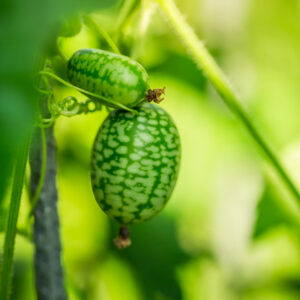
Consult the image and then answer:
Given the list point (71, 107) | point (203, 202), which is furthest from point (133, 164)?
point (203, 202)

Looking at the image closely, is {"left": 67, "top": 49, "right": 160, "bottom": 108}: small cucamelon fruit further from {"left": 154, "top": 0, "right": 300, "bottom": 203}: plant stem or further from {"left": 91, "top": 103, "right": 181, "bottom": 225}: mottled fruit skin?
{"left": 154, "top": 0, "right": 300, "bottom": 203}: plant stem

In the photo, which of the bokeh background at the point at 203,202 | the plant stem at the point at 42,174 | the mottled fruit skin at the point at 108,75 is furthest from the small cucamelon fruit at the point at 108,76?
Answer: the bokeh background at the point at 203,202

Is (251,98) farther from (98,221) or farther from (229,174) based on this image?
(98,221)

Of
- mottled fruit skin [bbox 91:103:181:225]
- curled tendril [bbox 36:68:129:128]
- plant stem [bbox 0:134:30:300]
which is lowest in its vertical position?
plant stem [bbox 0:134:30:300]

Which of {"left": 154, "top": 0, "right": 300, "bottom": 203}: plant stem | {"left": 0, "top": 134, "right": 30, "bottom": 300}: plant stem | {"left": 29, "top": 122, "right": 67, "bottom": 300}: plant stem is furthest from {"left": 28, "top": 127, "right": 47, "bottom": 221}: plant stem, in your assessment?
{"left": 154, "top": 0, "right": 300, "bottom": 203}: plant stem

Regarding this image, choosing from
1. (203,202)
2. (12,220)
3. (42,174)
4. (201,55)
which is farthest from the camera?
(203,202)

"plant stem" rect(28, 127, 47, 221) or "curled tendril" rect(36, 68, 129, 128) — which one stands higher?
"curled tendril" rect(36, 68, 129, 128)

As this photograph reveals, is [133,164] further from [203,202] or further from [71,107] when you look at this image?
[203,202]
